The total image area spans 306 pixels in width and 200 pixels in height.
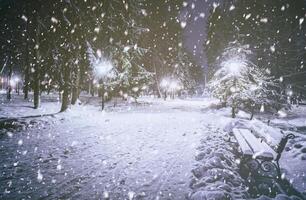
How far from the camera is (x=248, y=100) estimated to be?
59.8 feet

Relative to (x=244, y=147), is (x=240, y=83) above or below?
above

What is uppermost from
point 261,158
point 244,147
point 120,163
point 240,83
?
point 240,83

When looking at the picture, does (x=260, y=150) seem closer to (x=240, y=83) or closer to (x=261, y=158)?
(x=261, y=158)

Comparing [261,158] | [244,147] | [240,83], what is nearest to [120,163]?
[244,147]

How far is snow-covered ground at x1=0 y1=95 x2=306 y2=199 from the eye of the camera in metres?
6.14

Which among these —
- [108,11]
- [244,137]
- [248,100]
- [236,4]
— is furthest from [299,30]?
[244,137]

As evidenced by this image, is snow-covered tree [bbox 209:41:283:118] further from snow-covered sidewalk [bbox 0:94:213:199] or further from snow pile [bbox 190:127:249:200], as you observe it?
snow pile [bbox 190:127:249:200]

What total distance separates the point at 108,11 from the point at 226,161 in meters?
12.8

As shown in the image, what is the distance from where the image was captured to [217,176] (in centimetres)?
673

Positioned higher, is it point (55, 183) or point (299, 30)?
point (299, 30)

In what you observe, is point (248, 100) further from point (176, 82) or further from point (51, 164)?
point (176, 82)

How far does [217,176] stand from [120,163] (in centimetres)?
285

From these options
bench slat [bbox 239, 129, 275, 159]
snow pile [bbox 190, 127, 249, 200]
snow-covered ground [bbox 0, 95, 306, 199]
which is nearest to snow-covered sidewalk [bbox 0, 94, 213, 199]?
snow-covered ground [bbox 0, 95, 306, 199]

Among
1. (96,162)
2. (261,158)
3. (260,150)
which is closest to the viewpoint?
(261,158)
